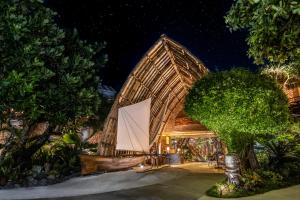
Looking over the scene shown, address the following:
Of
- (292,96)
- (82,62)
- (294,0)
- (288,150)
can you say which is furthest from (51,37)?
(292,96)

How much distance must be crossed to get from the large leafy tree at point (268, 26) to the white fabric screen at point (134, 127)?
10877 millimetres

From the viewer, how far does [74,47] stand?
15211 mm

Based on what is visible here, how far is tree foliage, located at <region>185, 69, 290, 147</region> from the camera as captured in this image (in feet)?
32.7

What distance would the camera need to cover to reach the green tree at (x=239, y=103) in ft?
32.7

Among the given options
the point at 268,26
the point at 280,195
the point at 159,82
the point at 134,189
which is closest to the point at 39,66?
the point at 134,189

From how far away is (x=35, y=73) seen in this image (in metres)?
10.8

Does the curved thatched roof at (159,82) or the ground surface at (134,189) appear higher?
the curved thatched roof at (159,82)

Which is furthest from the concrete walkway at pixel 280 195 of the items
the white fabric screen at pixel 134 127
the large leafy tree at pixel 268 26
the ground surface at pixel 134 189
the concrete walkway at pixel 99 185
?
the white fabric screen at pixel 134 127

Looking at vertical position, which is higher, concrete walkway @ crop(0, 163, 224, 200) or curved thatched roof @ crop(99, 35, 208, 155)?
curved thatched roof @ crop(99, 35, 208, 155)

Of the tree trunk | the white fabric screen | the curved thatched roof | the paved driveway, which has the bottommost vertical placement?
the paved driveway

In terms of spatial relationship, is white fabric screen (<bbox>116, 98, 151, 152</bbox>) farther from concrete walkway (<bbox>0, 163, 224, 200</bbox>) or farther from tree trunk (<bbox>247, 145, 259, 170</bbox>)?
tree trunk (<bbox>247, 145, 259, 170</bbox>)

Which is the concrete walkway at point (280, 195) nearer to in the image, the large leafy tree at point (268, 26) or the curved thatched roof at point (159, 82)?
the large leafy tree at point (268, 26)

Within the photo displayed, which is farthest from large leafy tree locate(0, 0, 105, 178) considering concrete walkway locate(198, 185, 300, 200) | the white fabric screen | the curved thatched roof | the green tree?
concrete walkway locate(198, 185, 300, 200)

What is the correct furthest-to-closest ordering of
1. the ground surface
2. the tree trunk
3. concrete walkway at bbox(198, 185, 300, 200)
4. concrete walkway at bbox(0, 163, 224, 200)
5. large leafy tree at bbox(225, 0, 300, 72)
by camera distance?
1. the tree trunk
2. concrete walkway at bbox(0, 163, 224, 200)
3. the ground surface
4. concrete walkway at bbox(198, 185, 300, 200)
5. large leafy tree at bbox(225, 0, 300, 72)
